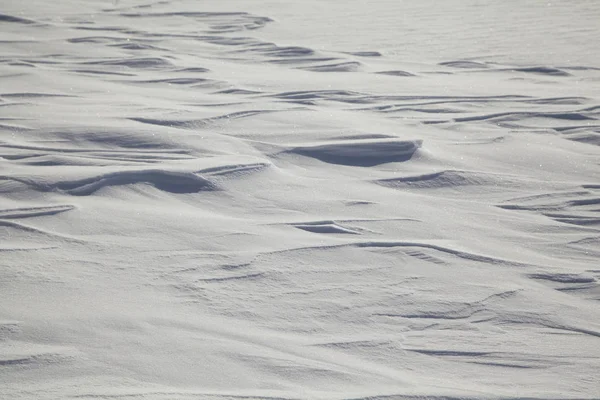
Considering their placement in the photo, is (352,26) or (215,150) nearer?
(215,150)

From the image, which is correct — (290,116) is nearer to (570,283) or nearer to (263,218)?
(263,218)

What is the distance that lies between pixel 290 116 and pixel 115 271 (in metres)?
1.52

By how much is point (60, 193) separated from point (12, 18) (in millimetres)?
3478

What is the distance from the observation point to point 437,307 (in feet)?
5.91

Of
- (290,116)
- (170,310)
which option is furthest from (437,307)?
(290,116)

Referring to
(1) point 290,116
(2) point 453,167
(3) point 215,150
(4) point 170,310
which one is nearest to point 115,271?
(4) point 170,310

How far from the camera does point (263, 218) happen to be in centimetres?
228

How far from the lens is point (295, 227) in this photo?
7.24 ft

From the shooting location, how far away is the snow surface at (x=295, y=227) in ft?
5.05

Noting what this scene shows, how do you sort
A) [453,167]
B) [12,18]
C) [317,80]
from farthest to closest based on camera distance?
1. [12,18]
2. [317,80]
3. [453,167]

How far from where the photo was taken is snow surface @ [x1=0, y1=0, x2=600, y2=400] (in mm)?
1539

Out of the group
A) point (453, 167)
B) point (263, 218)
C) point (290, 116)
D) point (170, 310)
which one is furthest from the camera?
point (290, 116)

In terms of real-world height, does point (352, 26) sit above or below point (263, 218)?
above

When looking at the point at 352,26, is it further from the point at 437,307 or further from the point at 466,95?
the point at 437,307
